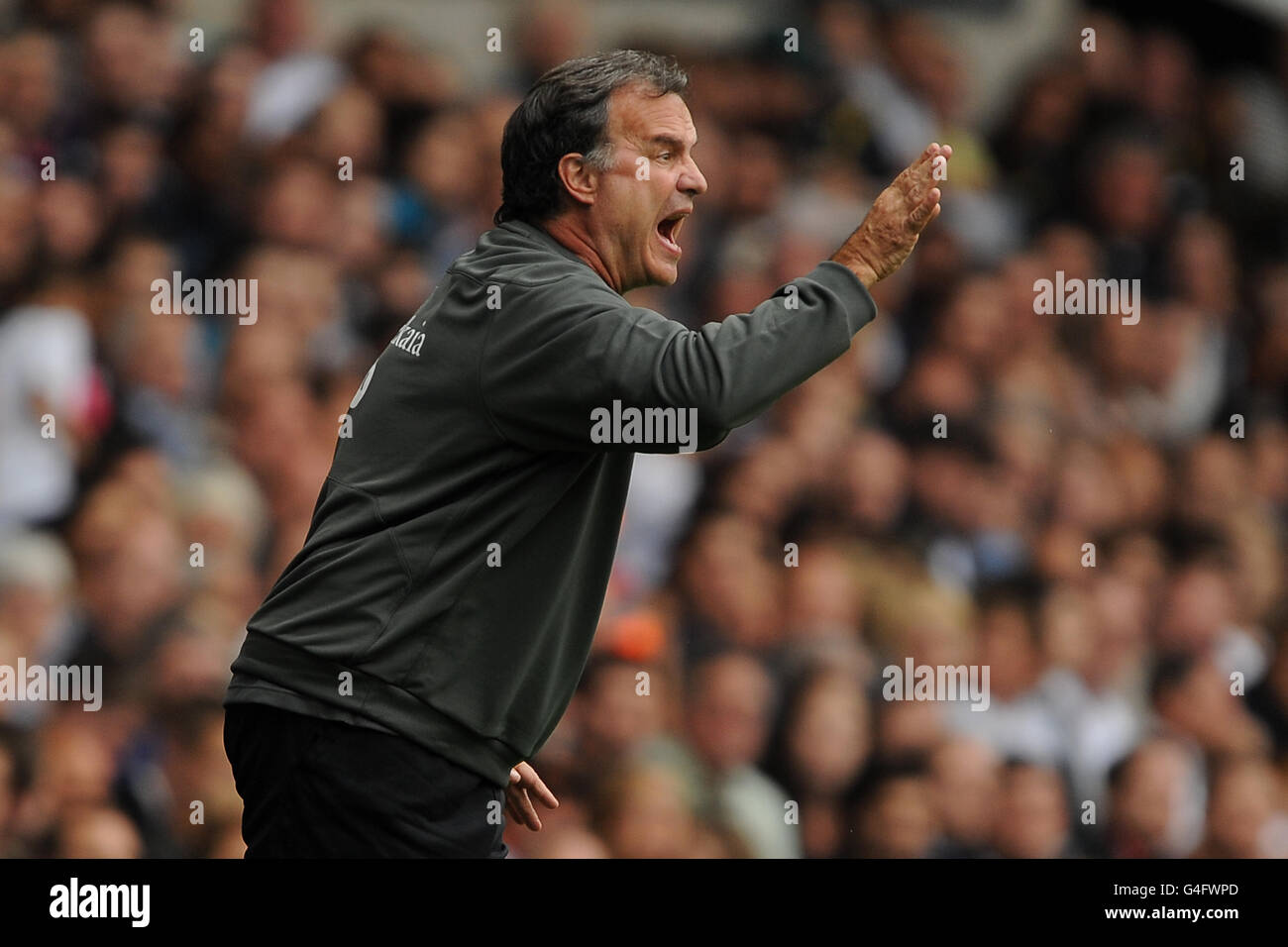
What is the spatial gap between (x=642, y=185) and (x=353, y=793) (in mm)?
1018

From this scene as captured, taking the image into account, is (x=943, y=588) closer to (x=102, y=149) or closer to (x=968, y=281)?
(x=968, y=281)

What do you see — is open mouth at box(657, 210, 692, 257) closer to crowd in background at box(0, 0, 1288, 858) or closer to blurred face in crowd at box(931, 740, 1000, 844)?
crowd in background at box(0, 0, 1288, 858)

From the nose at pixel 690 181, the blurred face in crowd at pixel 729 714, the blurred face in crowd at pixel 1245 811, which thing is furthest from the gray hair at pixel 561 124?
the blurred face in crowd at pixel 1245 811

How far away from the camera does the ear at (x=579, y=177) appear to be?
109 inches

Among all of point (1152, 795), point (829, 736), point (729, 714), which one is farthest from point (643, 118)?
point (1152, 795)

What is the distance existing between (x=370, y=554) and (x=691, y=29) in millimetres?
3817

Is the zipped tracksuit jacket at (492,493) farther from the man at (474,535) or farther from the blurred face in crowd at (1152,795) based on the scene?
the blurred face in crowd at (1152,795)

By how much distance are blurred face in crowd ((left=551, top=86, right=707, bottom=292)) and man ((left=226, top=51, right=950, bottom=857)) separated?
156 mm

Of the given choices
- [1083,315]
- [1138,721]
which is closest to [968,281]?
[1083,315]

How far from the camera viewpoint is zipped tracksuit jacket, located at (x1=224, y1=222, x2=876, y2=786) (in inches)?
97.4

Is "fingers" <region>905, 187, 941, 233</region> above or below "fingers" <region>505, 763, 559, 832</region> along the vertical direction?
above

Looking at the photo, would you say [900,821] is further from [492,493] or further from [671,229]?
[492,493]

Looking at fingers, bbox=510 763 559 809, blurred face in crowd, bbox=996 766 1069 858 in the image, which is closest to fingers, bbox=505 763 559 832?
fingers, bbox=510 763 559 809

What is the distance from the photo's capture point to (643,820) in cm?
479
